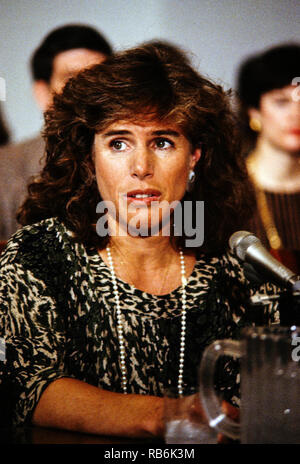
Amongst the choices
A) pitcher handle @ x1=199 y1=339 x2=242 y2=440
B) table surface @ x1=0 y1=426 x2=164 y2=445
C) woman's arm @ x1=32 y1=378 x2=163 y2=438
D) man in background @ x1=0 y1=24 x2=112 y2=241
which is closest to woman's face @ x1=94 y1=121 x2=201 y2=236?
woman's arm @ x1=32 y1=378 x2=163 y2=438

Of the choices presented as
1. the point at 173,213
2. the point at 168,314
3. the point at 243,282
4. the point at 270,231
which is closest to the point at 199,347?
the point at 168,314

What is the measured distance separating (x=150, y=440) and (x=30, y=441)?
0.62 ft

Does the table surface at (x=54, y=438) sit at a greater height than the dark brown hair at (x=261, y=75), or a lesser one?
lesser

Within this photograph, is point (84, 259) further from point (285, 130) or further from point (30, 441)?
point (285, 130)

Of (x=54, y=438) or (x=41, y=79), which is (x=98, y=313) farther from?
(x=41, y=79)

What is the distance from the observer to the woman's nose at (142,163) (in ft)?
4.92

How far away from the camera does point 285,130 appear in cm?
295

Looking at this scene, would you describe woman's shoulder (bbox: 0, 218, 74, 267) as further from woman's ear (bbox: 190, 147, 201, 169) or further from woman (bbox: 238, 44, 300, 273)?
woman (bbox: 238, 44, 300, 273)

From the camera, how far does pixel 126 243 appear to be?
1645mm

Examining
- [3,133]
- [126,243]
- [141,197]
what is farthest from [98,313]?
[3,133]

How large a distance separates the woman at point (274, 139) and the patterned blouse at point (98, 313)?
1257mm

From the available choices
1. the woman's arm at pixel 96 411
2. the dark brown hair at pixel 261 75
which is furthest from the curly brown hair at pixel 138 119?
the dark brown hair at pixel 261 75

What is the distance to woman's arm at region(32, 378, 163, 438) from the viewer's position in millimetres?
1115

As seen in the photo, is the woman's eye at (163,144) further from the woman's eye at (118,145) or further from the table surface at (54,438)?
the table surface at (54,438)
